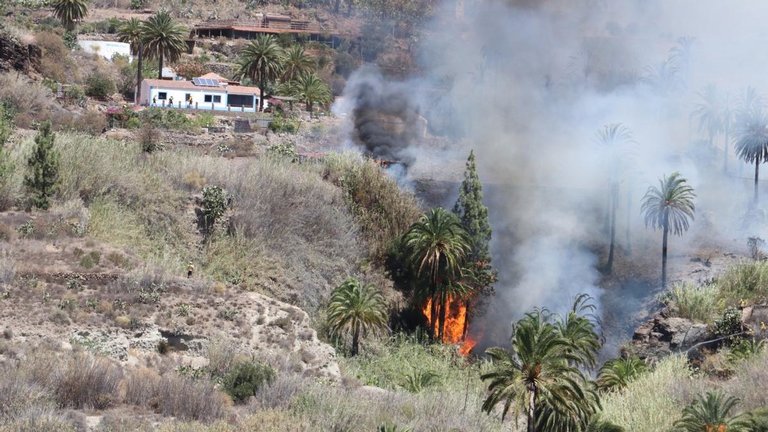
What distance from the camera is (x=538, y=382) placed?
3272 centimetres

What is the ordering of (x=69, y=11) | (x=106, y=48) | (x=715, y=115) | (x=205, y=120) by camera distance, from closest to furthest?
(x=205, y=120), (x=715, y=115), (x=106, y=48), (x=69, y=11)

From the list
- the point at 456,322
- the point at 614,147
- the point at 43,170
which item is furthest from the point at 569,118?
the point at 43,170

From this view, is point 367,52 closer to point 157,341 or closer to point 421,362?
point 421,362

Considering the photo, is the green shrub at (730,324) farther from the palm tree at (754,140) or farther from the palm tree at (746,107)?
the palm tree at (746,107)

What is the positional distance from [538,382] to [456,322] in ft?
86.7

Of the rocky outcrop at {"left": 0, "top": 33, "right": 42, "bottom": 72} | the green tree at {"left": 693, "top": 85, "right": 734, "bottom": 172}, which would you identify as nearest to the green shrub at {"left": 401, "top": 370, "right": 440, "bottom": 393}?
the rocky outcrop at {"left": 0, "top": 33, "right": 42, "bottom": 72}

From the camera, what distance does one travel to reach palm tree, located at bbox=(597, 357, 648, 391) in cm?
4553

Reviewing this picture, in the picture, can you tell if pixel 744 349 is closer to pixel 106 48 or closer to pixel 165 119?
pixel 165 119

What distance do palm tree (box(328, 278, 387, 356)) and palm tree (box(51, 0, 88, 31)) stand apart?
169 feet

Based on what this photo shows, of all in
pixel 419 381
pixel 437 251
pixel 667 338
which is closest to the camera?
pixel 419 381

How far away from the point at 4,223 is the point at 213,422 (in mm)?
19473

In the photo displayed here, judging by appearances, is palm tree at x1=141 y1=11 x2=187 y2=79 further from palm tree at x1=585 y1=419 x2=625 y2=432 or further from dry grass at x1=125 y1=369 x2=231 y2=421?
dry grass at x1=125 y1=369 x2=231 y2=421

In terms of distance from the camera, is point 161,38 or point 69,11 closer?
point 161,38

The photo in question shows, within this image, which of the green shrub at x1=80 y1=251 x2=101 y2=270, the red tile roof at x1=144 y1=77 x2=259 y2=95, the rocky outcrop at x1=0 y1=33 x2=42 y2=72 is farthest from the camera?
the red tile roof at x1=144 y1=77 x2=259 y2=95
